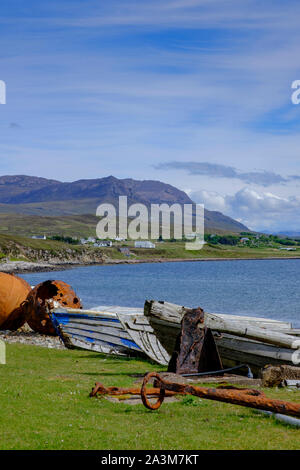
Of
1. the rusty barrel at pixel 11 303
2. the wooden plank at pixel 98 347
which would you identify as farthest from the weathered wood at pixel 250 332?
the rusty barrel at pixel 11 303

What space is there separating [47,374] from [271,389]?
6735mm

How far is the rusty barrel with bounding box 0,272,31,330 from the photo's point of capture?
29.7 metres

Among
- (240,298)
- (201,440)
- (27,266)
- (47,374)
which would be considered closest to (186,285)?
(240,298)

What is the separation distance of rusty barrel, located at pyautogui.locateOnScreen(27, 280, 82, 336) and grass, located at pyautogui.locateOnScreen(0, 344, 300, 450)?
44.4 feet

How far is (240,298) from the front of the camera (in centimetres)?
8700

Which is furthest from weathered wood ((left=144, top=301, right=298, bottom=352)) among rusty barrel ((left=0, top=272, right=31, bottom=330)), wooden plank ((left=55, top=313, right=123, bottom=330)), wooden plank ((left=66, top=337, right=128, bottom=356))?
rusty barrel ((left=0, top=272, right=31, bottom=330))

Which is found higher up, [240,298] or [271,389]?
[271,389]

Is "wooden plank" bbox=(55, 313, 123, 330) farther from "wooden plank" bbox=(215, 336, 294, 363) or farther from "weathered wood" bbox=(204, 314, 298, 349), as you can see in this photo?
"weathered wood" bbox=(204, 314, 298, 349)

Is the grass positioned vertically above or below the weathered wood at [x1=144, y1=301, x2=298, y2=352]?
below

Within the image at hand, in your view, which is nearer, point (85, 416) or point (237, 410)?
point (85, 416)

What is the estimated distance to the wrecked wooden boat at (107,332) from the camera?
20562 mm

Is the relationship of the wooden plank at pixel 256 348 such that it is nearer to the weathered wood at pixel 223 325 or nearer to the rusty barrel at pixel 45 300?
the weathered wood at pixel 223 325
